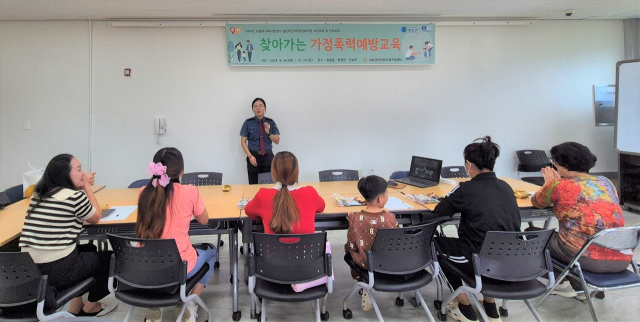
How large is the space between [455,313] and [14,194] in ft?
11.5

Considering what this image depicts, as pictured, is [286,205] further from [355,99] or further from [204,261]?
[355,99]

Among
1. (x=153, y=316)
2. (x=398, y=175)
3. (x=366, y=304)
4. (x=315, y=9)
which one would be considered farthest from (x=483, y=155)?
(x=315, y=9)

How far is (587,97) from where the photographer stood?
5164 mm

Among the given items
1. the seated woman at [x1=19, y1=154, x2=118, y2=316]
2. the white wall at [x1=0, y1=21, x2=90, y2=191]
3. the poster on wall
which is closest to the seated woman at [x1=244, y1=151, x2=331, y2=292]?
the seated woman at [x1=19, y1=154, x2=118, y2=316]

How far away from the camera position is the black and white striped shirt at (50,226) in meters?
1.77

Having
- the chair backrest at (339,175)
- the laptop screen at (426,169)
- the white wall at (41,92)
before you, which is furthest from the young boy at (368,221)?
the white wall at (41,92)

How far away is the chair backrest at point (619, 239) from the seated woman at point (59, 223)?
9.05ft

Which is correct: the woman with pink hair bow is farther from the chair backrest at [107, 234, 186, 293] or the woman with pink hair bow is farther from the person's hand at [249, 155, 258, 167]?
the person's hand at [249, 155, 258, 167]

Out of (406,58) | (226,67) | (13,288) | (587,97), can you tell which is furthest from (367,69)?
(13,288)

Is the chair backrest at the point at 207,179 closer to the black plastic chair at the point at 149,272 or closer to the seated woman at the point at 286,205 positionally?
the seated woman at the point at 286,205

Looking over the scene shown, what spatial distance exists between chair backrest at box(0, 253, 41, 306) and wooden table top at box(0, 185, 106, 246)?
1.33ft

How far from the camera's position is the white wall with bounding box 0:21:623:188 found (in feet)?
15.0

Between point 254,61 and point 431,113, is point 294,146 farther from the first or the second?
point 431,113

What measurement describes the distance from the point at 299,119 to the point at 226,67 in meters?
1.21
